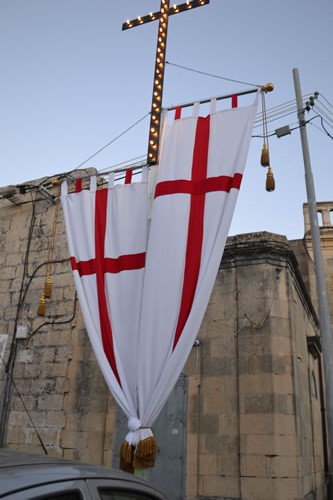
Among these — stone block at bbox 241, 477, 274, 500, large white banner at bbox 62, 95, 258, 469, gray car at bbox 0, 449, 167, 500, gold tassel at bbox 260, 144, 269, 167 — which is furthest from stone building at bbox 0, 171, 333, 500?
gray car at bbox 0, 449, 167, 500

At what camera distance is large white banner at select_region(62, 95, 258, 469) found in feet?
16.1

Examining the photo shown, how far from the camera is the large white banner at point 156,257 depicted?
4918 millimetres

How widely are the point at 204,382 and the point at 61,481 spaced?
21.8ft

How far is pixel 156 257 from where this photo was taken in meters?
5.33

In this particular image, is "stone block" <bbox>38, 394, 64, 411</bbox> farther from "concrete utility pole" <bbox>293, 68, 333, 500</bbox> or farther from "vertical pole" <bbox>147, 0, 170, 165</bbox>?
"vertical pole" <bbox>147, 0, 170, 165</bbox>

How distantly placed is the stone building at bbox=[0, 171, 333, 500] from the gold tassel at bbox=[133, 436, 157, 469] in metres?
3.31

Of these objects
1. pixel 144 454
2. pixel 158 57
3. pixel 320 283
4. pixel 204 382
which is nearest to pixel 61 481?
pixel 144 454

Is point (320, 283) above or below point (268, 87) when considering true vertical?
below

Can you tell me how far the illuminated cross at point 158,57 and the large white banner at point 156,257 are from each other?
0.16m

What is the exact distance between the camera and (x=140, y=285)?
5.48 m

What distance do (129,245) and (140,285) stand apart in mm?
557

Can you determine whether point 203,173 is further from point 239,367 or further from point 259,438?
point 259,438

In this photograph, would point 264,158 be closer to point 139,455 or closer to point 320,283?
point 320,283

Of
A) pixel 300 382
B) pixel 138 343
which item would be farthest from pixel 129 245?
pixel 300 382
